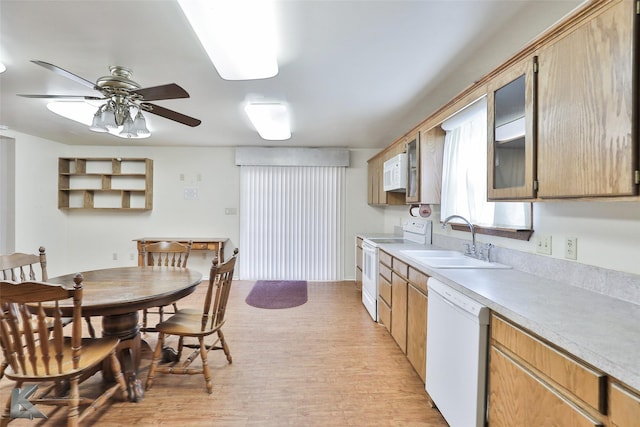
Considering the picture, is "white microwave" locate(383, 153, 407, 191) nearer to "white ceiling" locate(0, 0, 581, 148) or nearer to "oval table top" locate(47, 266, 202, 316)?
"white ceiling" locate(0, 0, 581, 148)

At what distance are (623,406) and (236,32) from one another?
6.82 feet

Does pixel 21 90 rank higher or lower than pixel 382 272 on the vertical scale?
higher

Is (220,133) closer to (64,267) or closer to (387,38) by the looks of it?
(387,38)

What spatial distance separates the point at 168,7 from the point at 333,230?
13.3 ft

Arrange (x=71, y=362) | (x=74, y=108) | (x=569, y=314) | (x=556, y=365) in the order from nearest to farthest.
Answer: (x=556, y=365) → (x=569, y=314) → (x=71, y=362) → (x=74, y=108)

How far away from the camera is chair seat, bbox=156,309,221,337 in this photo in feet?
6.70

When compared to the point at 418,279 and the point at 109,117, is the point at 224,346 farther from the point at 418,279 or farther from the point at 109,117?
the point at 109,117

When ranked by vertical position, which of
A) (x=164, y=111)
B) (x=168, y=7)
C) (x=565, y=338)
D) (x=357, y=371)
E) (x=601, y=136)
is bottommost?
(x=357, y=371)

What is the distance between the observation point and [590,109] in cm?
107

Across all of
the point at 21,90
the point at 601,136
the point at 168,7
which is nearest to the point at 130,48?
the point at 168,7

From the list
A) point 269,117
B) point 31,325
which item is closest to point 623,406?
point 31,325

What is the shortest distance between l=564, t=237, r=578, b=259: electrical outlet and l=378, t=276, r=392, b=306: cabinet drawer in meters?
1.53

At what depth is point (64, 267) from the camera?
510cm

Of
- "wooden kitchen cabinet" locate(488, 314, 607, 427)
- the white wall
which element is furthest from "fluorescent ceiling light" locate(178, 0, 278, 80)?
the white wall
